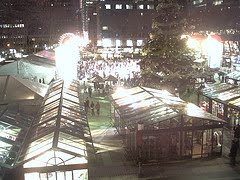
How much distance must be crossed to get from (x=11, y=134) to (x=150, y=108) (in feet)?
25.0

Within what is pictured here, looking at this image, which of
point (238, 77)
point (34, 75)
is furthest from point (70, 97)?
point (238, 77)

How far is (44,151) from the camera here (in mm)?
10336

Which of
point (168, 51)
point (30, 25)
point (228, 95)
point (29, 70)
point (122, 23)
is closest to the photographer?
point (228, 95)

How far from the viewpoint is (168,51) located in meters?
22.4

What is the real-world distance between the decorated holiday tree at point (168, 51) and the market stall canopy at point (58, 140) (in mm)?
8874

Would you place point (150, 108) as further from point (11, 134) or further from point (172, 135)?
point (11, 134)

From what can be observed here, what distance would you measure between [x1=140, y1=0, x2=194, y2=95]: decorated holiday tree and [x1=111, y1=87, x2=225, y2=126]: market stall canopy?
7.24ft

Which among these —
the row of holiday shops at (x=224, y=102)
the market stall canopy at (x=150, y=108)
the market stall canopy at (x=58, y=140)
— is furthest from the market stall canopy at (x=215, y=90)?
the market stall canopy at (x=58, y=140)

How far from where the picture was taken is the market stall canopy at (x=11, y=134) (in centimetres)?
1223

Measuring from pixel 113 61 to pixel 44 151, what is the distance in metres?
38.1

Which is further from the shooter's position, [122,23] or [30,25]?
[122,23]

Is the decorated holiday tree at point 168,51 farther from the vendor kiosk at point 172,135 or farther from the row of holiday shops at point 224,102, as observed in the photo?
the vendor kiosk at point 172,135

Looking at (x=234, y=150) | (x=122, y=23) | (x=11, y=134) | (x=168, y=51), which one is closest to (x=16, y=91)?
(x=11, y=134)

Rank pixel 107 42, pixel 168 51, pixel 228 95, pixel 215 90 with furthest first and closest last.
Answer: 1. pixel 107 42
2. pixel 215 90
3. pixel 168 51
4. pixel 228 95
